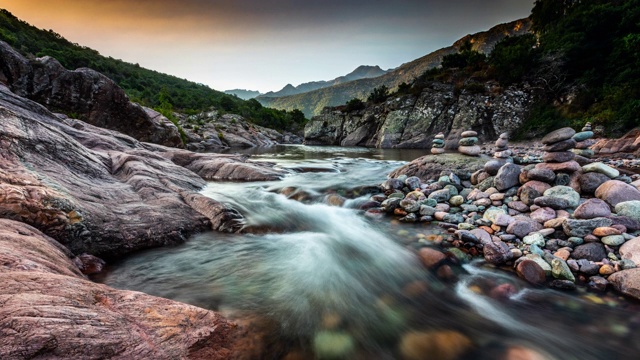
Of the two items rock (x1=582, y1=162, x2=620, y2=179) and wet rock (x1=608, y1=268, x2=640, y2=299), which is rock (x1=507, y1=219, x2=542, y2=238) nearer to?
wet rock (x1=608, y1=268, x2=640, y2=299)

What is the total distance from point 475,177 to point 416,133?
29826 mm

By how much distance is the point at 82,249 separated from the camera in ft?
11.6

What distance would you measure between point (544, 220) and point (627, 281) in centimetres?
161

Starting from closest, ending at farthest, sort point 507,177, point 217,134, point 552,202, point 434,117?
point 552,202, point 507,177, point 434,117, point 217,134

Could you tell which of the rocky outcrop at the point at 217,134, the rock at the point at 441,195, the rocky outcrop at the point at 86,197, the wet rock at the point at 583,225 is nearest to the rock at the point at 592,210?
the wet rock at the point at 583,225

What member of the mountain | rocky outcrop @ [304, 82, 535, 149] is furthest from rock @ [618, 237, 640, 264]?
the mountain

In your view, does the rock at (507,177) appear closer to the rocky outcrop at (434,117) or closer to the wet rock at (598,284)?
the wet rock at (598,284)

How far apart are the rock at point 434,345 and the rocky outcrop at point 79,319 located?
169cm

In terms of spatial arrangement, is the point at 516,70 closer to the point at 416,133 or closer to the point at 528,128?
the point at 528,128

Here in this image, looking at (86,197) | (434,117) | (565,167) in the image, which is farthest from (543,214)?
(434,117)

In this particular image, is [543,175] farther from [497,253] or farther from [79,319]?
[79,319]

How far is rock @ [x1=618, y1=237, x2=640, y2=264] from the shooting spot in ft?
11.7

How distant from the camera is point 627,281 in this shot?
3359mm

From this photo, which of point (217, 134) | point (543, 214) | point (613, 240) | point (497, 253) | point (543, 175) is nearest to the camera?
point (613, 240)
